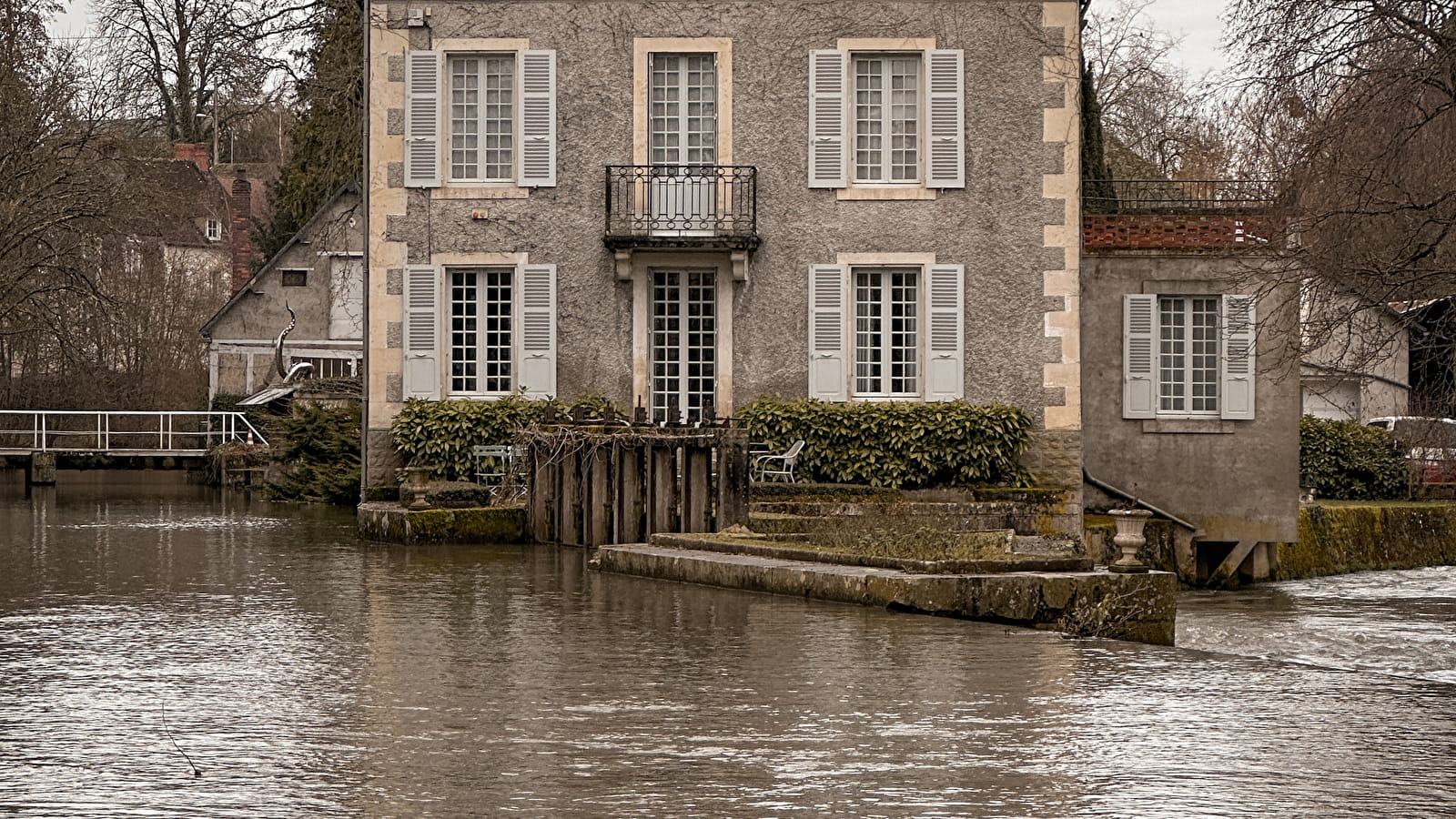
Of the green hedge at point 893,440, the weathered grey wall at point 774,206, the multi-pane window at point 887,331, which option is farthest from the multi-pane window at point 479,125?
the multi-pane window at point 887,331

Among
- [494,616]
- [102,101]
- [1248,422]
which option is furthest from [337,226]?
[494,616]

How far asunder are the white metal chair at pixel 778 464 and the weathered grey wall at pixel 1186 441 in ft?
13.4

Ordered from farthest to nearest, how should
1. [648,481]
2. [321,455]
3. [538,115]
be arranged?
[321,455], [538,115], [648,481]

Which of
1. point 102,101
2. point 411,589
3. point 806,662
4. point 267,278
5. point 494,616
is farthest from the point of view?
point 267,278

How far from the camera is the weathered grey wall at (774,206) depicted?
23000 mm

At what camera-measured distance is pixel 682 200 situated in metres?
23.0

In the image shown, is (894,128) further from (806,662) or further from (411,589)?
(806,662)

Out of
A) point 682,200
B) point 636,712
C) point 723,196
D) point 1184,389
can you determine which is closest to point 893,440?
point 723,196

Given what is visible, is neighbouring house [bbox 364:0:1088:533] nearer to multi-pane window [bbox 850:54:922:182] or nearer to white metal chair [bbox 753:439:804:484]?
multi-pane window [bbox 850:54:922:182]

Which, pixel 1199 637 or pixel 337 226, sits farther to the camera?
pixel 337 226

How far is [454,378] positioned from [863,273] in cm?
484

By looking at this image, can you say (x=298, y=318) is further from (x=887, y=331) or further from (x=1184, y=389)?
(x=1184, y=389)

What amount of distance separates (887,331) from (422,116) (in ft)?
19.1

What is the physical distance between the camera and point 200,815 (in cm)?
696
